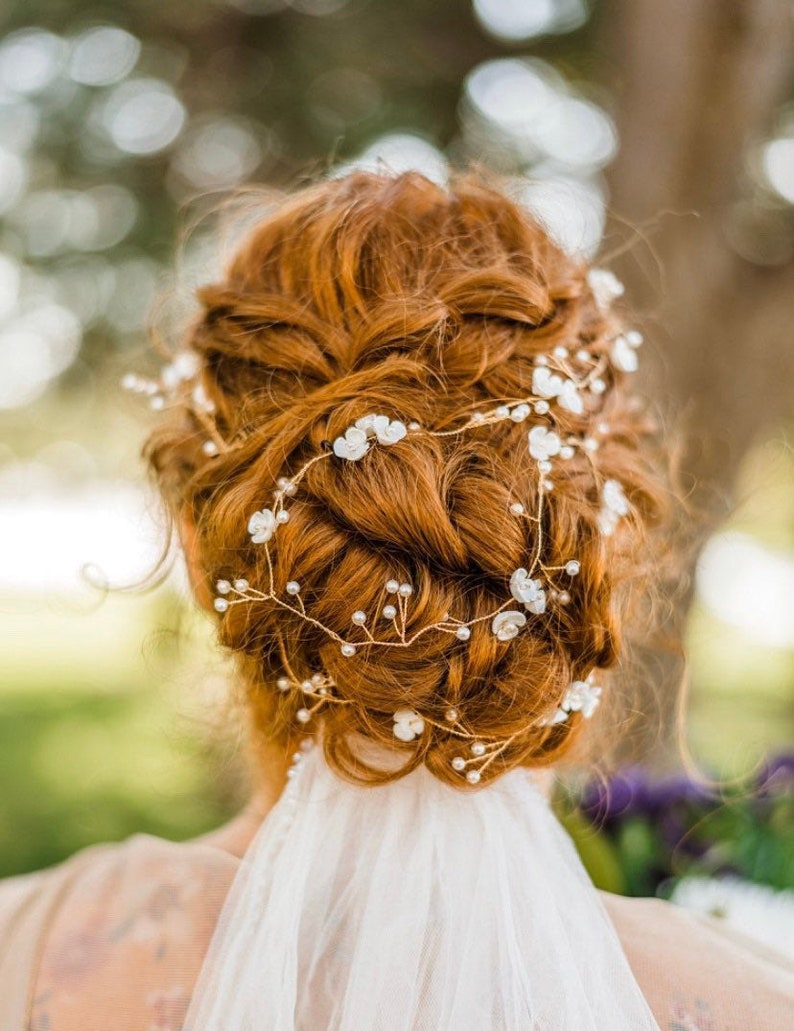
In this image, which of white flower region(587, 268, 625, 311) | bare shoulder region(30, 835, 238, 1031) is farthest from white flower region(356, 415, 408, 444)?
bare shoulder region(30, 835, 238, 1031)

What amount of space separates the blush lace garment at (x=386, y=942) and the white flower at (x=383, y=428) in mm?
464

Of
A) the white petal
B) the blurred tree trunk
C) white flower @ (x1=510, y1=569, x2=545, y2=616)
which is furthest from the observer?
the blurred tree trunk

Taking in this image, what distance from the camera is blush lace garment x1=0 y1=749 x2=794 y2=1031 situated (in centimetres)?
116

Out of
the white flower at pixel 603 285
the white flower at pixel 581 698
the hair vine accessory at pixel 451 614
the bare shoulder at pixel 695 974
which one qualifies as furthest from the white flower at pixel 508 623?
the white flower at pixel 603 285

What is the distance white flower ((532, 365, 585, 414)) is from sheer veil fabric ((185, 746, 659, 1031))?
20.7 inches

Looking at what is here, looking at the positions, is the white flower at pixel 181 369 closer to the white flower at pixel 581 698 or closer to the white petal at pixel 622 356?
the white petal at pixel 622 356

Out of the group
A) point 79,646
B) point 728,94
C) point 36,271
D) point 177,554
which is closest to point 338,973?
point 177,554

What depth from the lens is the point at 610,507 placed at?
1229 millimetres

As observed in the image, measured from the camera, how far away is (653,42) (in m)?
2.80

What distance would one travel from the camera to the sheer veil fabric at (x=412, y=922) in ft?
3.77

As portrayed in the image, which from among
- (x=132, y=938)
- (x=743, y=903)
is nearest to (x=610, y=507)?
(x=132, y=938)

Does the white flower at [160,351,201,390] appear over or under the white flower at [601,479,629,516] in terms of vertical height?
under

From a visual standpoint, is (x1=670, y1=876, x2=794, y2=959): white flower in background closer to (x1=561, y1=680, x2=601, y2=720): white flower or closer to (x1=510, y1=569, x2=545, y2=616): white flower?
(x1=561, y1=680, x2=601, y2=720): white flower

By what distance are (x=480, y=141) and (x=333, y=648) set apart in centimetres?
276
